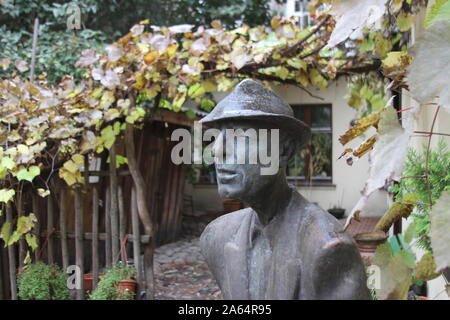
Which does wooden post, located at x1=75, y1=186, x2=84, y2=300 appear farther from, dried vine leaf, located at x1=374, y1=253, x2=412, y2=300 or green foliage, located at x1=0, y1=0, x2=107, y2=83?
dried vine leaf, located at x1=374, y1=253, x2=412, y2=300

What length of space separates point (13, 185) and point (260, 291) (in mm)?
2886

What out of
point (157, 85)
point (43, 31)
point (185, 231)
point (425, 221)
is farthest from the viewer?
point (185, 231)

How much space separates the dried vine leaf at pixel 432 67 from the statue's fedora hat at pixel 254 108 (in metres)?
0.59

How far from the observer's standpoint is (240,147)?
53.1 inches

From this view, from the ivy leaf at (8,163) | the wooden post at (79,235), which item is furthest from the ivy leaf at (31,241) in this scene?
the ivy leaf at (8,163)

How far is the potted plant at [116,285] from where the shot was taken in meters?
3.56

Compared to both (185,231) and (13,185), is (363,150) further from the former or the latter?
(185,231)

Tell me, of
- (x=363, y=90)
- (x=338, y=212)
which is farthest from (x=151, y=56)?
(x=338, y=212)

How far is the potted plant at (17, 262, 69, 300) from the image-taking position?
3.62m

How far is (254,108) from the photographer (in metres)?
1.32

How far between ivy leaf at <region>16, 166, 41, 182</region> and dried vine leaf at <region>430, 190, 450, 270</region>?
3.07 meters

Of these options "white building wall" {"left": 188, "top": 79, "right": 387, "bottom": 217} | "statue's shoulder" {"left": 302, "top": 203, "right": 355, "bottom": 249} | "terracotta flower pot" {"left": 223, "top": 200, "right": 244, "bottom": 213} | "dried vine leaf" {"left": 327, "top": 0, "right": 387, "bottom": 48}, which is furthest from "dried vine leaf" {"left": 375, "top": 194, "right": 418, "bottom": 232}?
"white building wall" {"left": 188, "top": 79, "right": 387, "bottom": 217}

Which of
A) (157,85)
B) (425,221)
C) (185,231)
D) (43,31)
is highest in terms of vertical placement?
(43,31)
